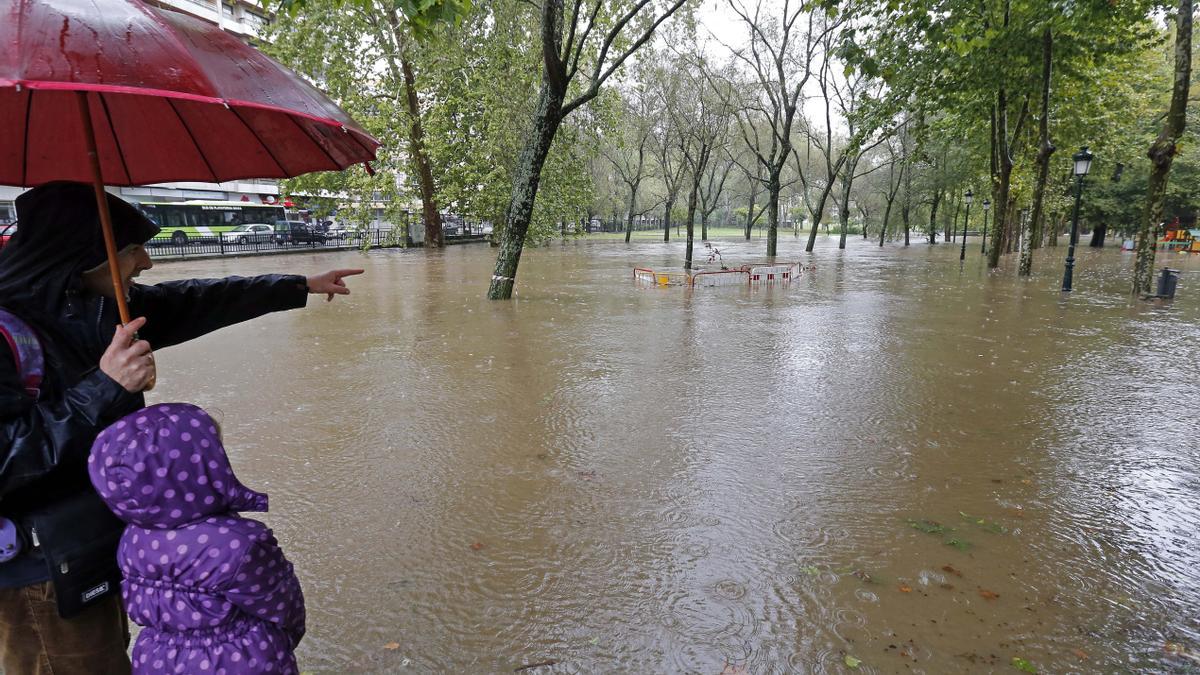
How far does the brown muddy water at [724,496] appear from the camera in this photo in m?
2.99

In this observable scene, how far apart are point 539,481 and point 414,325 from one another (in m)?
7.11

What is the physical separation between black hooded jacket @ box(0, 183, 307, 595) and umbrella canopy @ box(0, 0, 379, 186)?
0.30m

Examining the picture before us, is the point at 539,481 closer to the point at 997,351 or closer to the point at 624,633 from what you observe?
the point at 624,633

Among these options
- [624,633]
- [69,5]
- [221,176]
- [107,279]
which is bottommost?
[624,633]

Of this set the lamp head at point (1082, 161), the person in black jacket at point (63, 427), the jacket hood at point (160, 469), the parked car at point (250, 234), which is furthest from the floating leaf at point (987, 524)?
the parked car at point (250, 234)

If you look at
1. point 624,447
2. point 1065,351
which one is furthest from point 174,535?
point 1065,351

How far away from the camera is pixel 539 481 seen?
15.3 ft

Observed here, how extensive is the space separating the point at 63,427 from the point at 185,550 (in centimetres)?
43

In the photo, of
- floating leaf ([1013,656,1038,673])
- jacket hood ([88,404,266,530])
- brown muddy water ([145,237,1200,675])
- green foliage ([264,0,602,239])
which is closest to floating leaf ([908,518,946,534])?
brown muddy water ([145,237,1200,675])

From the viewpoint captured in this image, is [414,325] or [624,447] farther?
[414,325]

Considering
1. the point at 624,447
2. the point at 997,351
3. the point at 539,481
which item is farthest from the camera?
the point at 997,351

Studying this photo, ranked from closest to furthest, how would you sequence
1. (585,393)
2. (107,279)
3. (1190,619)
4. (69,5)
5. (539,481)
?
(69,5) < (107,279) < (1190,619) < (539,481) < (585,393)

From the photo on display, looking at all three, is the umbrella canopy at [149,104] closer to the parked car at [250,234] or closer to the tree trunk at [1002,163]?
the tree trunk at [1002,163]

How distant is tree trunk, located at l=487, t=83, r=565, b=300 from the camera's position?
11922 mm
